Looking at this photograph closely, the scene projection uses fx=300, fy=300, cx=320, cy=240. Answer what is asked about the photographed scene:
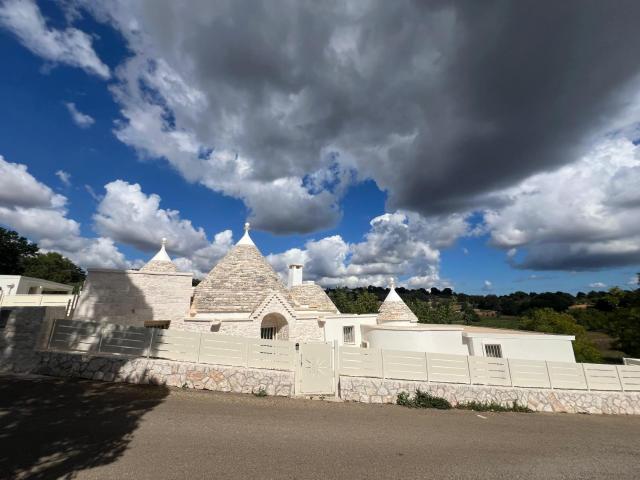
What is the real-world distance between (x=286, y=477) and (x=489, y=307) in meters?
117

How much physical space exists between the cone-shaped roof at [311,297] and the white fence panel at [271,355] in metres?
10.3

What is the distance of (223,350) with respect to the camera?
459 inches

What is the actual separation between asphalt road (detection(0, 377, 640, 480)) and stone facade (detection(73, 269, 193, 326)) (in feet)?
13.2

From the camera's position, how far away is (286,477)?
5793 mm

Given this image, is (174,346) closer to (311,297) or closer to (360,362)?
(360,362)

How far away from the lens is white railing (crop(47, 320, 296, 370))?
11.4 meters

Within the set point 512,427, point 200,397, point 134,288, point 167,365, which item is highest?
point 134,288

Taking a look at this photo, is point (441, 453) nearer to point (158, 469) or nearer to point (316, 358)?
point (316, 358)

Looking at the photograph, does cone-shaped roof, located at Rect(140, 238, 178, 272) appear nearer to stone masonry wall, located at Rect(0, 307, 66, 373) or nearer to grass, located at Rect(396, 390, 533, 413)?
stone masonry wall, located at Rect(0, 307, 66, 373)

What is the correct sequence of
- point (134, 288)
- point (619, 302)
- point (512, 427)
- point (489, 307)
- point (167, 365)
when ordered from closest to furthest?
point (512, 427)
point (167, 365)
point (134, 288)
point (619, 302)
point (489, 307)

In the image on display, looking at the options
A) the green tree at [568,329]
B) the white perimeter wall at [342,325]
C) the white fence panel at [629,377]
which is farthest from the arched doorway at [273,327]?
the green tree at [568,329]

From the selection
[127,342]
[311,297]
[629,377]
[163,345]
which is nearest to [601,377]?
[629,377]

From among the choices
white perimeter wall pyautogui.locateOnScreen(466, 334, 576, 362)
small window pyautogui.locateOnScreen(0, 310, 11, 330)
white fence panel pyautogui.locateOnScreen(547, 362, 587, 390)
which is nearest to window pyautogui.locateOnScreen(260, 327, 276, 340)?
small window pyautogui.locateOnScreen(0, 310, 11, 330)

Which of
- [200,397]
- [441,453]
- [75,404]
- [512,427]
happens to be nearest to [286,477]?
[441,453]
